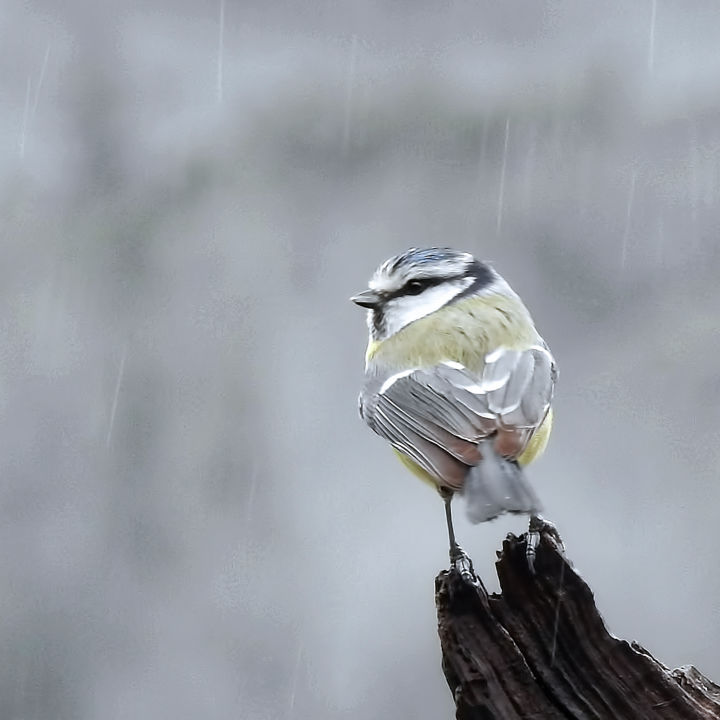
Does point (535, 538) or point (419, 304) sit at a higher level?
point (419, 304)

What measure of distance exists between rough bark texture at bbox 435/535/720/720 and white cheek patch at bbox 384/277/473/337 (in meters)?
0.81

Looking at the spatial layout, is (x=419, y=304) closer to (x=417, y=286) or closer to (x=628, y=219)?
(x=417, y=286)

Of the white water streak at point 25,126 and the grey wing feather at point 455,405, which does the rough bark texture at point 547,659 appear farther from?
the white water streak at point 25,126

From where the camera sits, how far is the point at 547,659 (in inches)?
71.0

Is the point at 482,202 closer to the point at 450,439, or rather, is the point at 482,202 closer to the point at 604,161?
the point at 604,161

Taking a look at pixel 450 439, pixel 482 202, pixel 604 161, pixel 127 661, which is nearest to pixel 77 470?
pixel 127 661

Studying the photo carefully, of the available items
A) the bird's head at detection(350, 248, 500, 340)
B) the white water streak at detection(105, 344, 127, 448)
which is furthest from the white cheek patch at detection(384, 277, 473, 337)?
the white water streak at detection(105, 344, 127, 448)

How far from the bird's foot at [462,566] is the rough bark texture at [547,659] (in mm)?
38

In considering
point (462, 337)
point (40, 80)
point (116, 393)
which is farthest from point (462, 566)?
point (40, 80)

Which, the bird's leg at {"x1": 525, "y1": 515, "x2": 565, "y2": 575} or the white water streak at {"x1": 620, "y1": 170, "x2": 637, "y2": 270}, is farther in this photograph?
the white water streak at {"x1": 620, "y1": 170, "x2": 637, "y2": 270}

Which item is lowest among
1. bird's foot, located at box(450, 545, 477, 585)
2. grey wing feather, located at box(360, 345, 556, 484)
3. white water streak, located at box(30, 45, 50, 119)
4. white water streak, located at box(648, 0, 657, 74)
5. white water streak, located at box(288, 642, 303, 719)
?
white water streak, located at box(288, 642, 303, 719)

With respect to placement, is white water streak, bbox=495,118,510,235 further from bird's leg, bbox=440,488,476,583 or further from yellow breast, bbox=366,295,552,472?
bird's leg, bbox=440,488,476,583

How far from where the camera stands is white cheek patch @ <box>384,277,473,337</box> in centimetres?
254

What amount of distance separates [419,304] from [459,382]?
0.36 m
